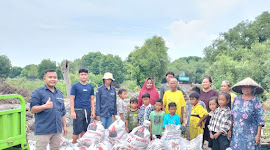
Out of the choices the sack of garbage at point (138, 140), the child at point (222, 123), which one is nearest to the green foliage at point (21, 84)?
the sack of garbage at point (138, 140)

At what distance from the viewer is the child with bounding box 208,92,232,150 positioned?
3.04m

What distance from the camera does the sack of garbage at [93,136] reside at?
321 centimetres

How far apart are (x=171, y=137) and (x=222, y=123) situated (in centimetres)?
71

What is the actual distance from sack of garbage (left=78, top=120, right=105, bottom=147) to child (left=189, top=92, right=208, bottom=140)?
1.37 metres

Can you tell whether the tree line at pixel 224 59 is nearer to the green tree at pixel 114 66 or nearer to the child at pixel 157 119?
the green tree at pixel 114 66

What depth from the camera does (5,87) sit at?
10.2 meters

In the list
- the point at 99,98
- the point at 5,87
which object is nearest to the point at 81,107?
the point at 99,98

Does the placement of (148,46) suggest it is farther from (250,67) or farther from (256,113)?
(256,113)

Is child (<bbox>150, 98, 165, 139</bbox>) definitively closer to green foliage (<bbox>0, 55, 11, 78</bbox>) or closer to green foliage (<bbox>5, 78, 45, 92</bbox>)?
green foliage (<bbox>5, 78, 45, 92</bbox>)

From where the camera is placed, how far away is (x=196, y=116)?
3.48 m

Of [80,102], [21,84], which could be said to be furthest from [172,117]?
[21,84]

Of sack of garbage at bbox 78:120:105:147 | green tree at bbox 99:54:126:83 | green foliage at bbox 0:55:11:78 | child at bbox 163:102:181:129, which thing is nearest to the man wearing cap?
sack of garbage at bbox 78:120:105:147

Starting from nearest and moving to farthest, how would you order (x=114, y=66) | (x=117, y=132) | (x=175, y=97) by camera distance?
1. (x=117, y=132)
2. (x=175, y=97)
3. (x=114, y=66)

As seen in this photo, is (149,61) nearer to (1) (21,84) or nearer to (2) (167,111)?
(1) (21,84)
